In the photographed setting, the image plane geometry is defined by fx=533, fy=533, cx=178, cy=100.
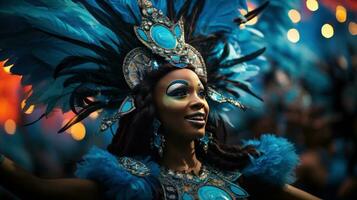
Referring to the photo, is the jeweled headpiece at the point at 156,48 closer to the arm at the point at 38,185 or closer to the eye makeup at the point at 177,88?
the eye makeup at the point at 177,88

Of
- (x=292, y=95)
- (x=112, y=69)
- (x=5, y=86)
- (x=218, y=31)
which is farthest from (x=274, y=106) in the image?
(x=5, y=86)

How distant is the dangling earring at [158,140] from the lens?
178 cm

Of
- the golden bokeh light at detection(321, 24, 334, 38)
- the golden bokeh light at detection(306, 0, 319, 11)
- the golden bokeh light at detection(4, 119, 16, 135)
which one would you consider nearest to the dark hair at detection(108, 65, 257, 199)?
the golden bokeh light at detection(4, 119, 16, 135)

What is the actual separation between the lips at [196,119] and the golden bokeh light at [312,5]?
1048 millimetres

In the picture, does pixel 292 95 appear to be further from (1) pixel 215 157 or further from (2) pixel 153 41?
(2) pixel 153 41

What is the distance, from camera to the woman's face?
1.76m

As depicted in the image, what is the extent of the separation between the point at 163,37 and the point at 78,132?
1.43ft

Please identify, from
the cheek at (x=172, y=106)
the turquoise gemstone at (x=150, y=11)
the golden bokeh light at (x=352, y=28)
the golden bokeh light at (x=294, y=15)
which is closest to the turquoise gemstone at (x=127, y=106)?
the cheek at (x=172, y=106)

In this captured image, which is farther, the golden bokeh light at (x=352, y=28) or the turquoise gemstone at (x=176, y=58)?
the golden bokeh light at (x=352, y=28)

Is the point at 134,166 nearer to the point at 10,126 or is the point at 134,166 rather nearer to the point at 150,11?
the point at 10,126

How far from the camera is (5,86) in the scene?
1674 millimetres

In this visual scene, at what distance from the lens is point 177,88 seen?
177 cm

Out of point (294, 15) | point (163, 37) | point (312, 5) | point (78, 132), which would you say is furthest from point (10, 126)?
point (312, 5)

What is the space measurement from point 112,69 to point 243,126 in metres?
0.69
